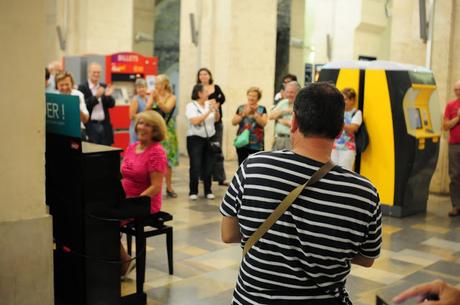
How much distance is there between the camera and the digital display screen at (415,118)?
27.0ft

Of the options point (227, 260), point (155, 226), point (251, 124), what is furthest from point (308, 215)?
point (251, 124)

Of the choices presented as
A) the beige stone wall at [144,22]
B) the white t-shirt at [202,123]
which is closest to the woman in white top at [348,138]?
the white t-shirt at [202,123]

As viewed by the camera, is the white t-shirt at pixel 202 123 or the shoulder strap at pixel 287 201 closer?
the shoulder strap at pixel 287 201

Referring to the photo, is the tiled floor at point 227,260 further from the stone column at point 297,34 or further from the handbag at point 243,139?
the stone column at point 297,34

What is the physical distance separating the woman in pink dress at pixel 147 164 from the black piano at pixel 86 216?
17.4 inches


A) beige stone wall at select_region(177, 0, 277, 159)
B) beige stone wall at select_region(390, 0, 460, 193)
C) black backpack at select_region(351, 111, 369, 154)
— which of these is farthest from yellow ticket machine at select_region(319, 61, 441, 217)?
beige stone wall at select_region(177, 0, 277, 159)

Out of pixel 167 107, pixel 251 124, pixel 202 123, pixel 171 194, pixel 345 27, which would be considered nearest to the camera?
pixel 202 123

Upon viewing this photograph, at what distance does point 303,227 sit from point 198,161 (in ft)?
21.1

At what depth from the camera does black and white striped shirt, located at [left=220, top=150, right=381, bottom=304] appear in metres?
2.25

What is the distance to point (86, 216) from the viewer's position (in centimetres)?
436

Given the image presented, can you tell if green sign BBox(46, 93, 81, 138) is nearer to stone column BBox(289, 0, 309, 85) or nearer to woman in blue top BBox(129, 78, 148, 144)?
woman in blue top BBox(129, 78, 148, 144)

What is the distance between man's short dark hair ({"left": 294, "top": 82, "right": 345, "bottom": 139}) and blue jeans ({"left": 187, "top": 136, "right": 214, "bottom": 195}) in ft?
20.8

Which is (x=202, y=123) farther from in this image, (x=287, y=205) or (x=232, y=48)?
(x=287, y=205)

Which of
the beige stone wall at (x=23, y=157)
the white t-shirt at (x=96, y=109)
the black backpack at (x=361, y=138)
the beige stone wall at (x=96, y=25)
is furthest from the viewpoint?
the beige stone wall at (x=96, y=25)
